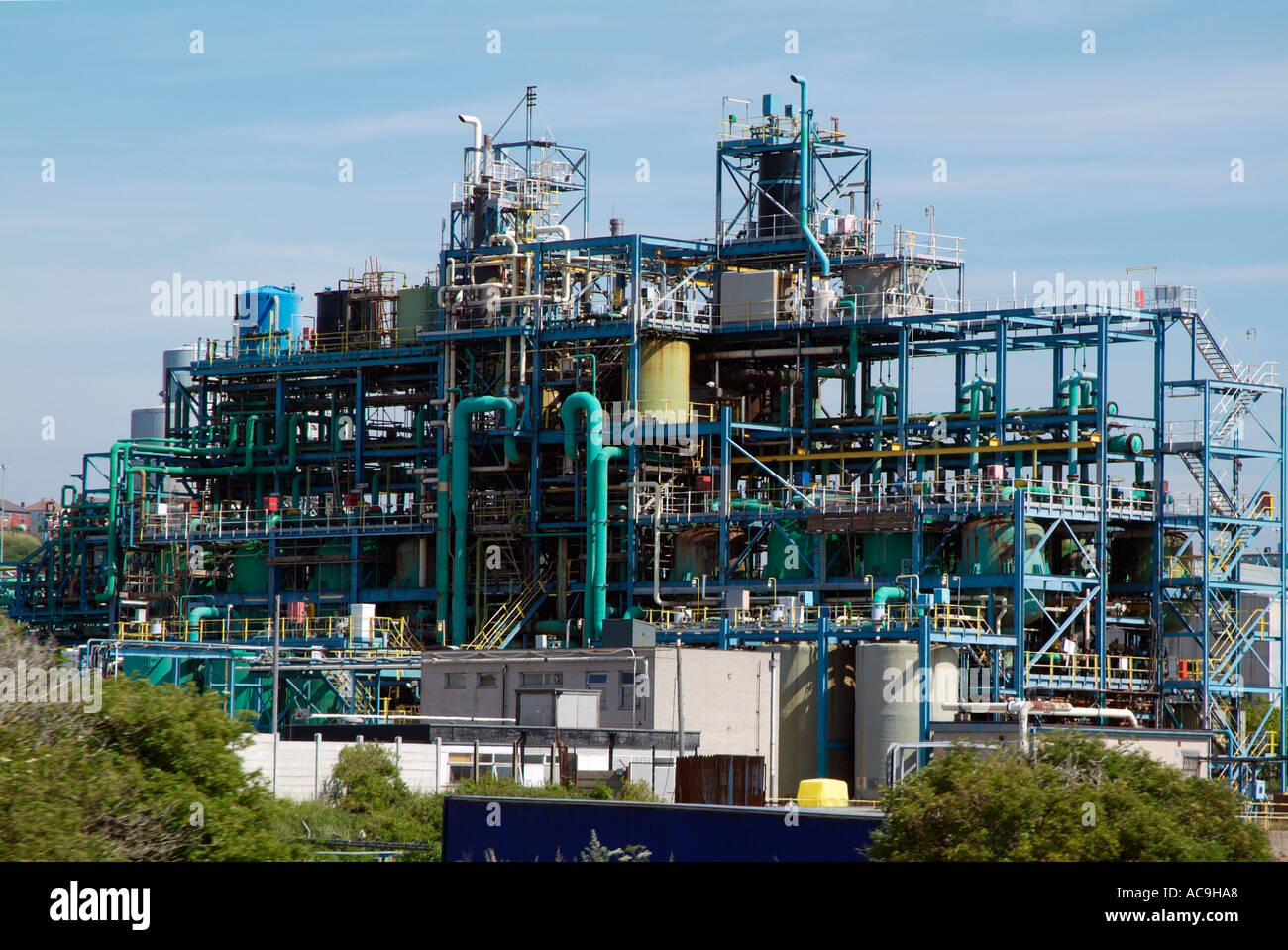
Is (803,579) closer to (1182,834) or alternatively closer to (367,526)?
(367,526)

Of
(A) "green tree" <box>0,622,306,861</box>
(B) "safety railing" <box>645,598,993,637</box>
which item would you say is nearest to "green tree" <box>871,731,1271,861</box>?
(A) "green tree" <box>0,622,306,861</box>

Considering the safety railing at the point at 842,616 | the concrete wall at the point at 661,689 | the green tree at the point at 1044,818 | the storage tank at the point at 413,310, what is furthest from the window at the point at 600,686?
the green tree at the point at 1044,818

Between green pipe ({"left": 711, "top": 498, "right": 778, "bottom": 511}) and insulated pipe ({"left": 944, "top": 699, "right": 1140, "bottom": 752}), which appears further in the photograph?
green pipe ({"left": 711, "top": 498, "right": 778, "bottom": 511})

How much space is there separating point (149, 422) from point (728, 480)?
128ft

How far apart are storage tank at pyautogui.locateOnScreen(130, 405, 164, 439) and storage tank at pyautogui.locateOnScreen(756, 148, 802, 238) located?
36230mm

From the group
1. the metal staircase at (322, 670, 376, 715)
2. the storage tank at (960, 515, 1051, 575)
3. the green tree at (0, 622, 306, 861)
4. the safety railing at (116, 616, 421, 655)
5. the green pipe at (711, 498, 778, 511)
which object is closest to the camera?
the green tree at (0, 622, 306, 861)

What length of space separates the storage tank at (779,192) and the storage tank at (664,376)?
22.7 feet

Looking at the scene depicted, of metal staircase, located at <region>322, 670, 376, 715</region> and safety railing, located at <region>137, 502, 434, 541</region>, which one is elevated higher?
safety railing, located at <region>137, 502, 434, 541</region>

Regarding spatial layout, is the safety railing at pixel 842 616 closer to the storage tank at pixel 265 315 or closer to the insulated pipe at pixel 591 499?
the insulated pipe at pixel 591 499

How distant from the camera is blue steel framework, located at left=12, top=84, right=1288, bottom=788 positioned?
7481 centimetres

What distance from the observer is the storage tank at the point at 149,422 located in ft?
349

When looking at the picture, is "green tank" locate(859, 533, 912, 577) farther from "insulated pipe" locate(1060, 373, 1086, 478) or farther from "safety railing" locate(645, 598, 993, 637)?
"insulated pipe" locate(1060, 373, 1086, 478)

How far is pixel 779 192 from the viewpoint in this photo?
282ft

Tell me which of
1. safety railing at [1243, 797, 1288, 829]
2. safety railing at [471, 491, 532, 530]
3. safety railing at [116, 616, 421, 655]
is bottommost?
safety railing at [1243, 797, 1288, 829]
